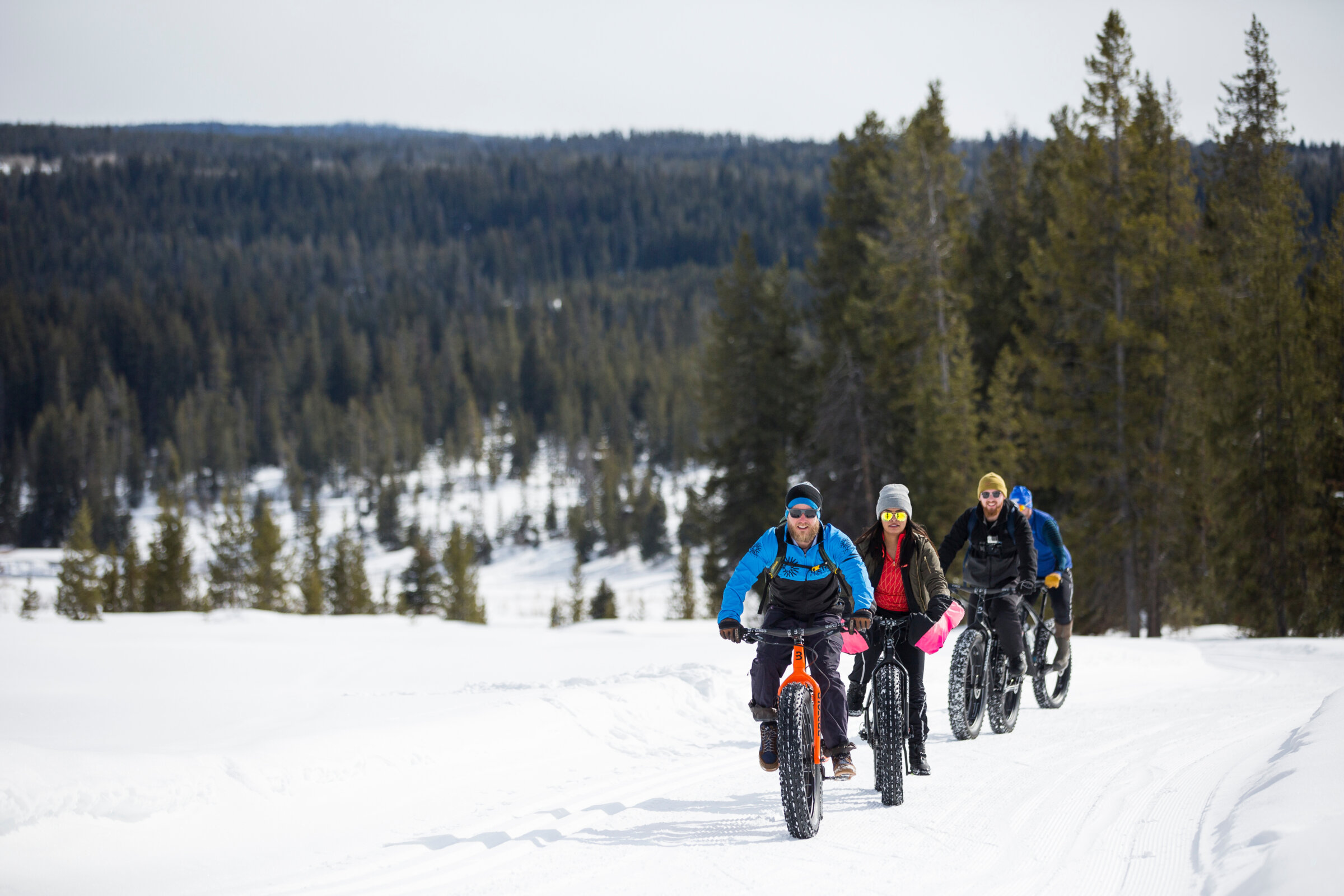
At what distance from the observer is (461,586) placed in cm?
5556

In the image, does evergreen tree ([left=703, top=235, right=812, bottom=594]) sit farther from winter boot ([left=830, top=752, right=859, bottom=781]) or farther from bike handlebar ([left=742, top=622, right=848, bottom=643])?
bike handlebar ([left=742, top=622, right=848, bottom=643])

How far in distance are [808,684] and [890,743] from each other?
110 centimetres

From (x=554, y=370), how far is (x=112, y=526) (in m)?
63.1

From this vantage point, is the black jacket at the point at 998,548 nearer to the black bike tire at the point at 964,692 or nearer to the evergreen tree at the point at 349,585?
the black bike tire at the point at 964,692

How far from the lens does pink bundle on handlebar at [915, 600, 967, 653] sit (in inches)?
270

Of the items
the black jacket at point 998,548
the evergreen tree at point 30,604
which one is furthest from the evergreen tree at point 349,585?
the black jacket at point 998,548

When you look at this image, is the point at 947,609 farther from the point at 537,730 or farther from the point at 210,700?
the point at 210,700

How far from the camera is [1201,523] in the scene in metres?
28.4

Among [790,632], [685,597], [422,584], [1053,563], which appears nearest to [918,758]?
[790,632]

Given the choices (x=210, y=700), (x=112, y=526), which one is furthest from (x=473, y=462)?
(x=210, y=700)

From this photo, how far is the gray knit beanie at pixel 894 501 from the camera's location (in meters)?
7.23

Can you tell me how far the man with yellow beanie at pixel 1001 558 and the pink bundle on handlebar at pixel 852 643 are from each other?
3.01 metres

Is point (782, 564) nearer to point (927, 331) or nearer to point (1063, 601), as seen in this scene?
point (1063, 601)

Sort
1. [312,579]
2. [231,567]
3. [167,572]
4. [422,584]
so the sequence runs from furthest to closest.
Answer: [231,567] → [422,584] → [312,579] → [167,572]
